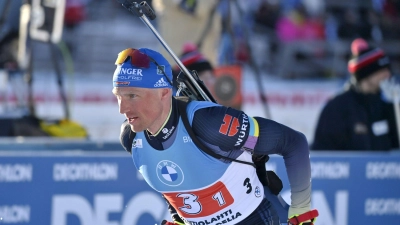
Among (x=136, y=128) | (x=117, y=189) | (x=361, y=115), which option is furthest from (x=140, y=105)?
(x=361, y=115)

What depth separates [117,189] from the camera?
6762 millimetres

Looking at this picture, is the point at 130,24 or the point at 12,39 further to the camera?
the point at 130,24

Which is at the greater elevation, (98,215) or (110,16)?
(98,215)

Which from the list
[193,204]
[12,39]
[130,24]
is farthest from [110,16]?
[193,204]

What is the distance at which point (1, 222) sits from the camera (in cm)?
625

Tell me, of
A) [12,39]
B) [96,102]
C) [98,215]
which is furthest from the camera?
[96,102]

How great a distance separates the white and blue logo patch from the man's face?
250mm

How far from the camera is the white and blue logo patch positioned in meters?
4.50

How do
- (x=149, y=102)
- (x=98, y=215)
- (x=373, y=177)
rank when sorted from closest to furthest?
1. (x=149, y=102)
2. (x=98, y=215)
3. (x=373, y=177)

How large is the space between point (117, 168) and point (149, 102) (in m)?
2.45

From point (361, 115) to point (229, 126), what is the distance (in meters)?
4.03

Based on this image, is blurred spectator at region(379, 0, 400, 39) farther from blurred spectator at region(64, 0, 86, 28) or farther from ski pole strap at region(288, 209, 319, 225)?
ski pole strap at region(288, 209, 319, 225)

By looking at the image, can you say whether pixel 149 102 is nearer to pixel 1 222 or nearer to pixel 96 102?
pixel 1 222

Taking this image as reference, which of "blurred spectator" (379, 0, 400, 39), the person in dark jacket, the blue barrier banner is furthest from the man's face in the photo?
"blurred spectator" (379, 0, 400, 39)
